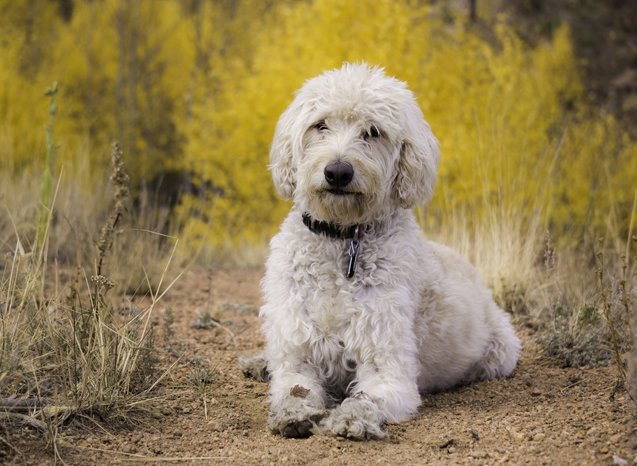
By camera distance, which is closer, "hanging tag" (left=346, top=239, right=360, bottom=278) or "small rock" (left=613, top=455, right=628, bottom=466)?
"small rock" (left=613, top=455, right=628, bottom=466)

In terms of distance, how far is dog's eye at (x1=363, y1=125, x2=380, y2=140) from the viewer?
13.5ft

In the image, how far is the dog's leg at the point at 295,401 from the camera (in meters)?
3.62

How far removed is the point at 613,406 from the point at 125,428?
2.54 meters

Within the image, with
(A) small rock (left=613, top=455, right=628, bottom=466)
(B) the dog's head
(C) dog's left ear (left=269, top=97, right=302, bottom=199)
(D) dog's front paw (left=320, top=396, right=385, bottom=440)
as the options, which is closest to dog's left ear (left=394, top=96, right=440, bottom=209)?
(B) the dog's head

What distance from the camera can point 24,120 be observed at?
19562 mm

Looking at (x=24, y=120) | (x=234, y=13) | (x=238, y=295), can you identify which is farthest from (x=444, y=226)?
(x=234, y=13)

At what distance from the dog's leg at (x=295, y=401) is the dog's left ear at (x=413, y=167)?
3.66ft

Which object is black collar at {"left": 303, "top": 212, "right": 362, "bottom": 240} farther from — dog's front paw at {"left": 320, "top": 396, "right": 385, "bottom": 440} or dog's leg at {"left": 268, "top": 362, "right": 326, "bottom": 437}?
dog's front paw at {"left": 320, "top": 396, "right": 385, "bottom": 440}

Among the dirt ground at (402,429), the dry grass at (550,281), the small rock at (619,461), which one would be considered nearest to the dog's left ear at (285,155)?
the dirt ground at (402,429)

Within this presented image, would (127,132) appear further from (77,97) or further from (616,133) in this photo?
(616,133)

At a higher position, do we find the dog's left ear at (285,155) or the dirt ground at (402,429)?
the dog's left ear at (285,155)

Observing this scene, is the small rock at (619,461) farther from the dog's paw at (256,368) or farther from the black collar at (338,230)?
the dog's paw at (256,368)

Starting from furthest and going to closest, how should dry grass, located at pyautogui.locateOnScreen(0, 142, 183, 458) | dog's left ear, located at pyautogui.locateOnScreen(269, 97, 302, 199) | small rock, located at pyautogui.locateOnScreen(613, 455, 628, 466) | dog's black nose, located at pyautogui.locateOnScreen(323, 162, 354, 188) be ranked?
dog's left ear, located at pyautogui.locateOnScreen(269, 97, 302, 199) → dog's black nose, located at pyautogui.locateOnScreen(323, 162, 354, 188) → dry grass, located at pyautogui.locateOnScreen(0, 142, 183, 458) → small rock, located at pyautogui.locateOnScreen(613, 455, 628, 466)

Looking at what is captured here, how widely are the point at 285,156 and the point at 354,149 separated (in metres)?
0.50
